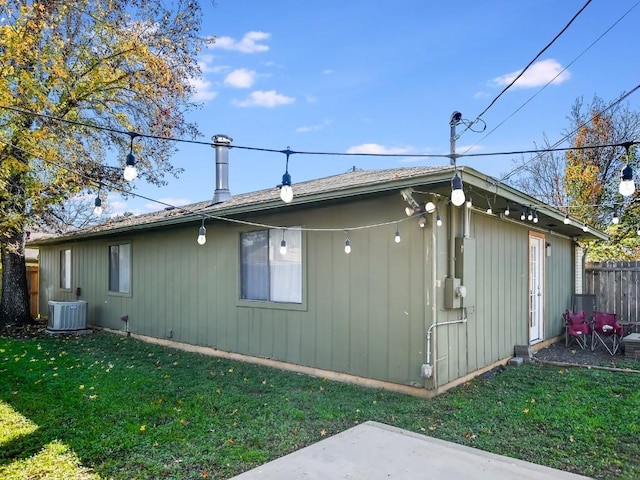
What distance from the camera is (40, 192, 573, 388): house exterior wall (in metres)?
4.84

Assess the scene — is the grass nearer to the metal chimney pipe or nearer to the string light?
the string light

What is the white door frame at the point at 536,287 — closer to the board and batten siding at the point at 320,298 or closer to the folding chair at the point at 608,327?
the folding chair at the point at 608,327

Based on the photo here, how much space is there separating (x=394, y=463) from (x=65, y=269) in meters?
11.5

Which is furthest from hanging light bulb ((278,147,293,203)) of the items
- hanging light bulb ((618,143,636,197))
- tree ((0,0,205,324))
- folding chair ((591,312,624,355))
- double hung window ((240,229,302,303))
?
folding chair ((591,312,624,355))

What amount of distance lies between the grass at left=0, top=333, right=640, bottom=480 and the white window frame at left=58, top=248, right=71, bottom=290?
6075mm

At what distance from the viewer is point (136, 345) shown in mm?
8086

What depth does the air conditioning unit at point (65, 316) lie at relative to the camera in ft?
31.0

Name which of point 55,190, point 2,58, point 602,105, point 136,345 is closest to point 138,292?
point 136,345

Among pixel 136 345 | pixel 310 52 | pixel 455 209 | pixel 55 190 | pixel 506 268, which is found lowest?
pixel 136 345

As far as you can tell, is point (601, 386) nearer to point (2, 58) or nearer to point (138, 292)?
point (138, 292)

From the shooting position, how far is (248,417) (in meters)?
4.04


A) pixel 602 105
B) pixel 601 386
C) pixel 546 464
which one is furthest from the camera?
pixel 602 105

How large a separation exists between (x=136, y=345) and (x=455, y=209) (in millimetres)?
6079

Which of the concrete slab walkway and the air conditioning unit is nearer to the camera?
the concrete slab walkway
